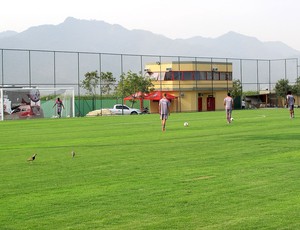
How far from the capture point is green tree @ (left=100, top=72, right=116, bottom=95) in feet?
247

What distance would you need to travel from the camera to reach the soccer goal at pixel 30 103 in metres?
55.3

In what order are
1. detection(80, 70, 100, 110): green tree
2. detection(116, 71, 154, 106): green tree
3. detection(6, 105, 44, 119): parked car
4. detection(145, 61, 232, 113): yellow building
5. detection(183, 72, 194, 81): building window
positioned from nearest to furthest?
detection(6, 105, 44, 119): parked car → detection(80, 70, 100, 110): green tree → detection(116, 71, 154, 106): green tree → detection(145, 61, 232, 113): yellow building → detection(183, 72, 194, 81): building window

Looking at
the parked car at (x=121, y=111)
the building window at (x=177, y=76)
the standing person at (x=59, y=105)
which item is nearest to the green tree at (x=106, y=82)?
the parked car at (x=121, y=111)

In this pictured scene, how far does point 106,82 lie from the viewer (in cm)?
7912

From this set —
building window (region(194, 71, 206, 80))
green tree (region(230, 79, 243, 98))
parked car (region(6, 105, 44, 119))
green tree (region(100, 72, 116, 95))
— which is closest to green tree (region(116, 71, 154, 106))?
green tree (region(100, 72, 116, 95))

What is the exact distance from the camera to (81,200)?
421 inches

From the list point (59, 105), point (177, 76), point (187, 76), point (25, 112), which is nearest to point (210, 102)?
point (187, 76)

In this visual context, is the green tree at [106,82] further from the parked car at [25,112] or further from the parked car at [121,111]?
the parked car at [25,112]

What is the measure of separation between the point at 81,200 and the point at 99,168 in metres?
4.36

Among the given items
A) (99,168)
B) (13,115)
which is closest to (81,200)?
(99,168)

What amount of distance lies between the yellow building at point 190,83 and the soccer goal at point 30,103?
23562mm

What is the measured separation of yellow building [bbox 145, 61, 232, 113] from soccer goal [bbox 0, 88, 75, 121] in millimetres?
23562

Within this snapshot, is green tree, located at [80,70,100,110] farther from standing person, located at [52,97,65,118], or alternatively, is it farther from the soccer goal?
standing person, located at [52,97,65,118]

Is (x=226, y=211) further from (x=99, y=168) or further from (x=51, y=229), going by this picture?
(x=99, y=168)
